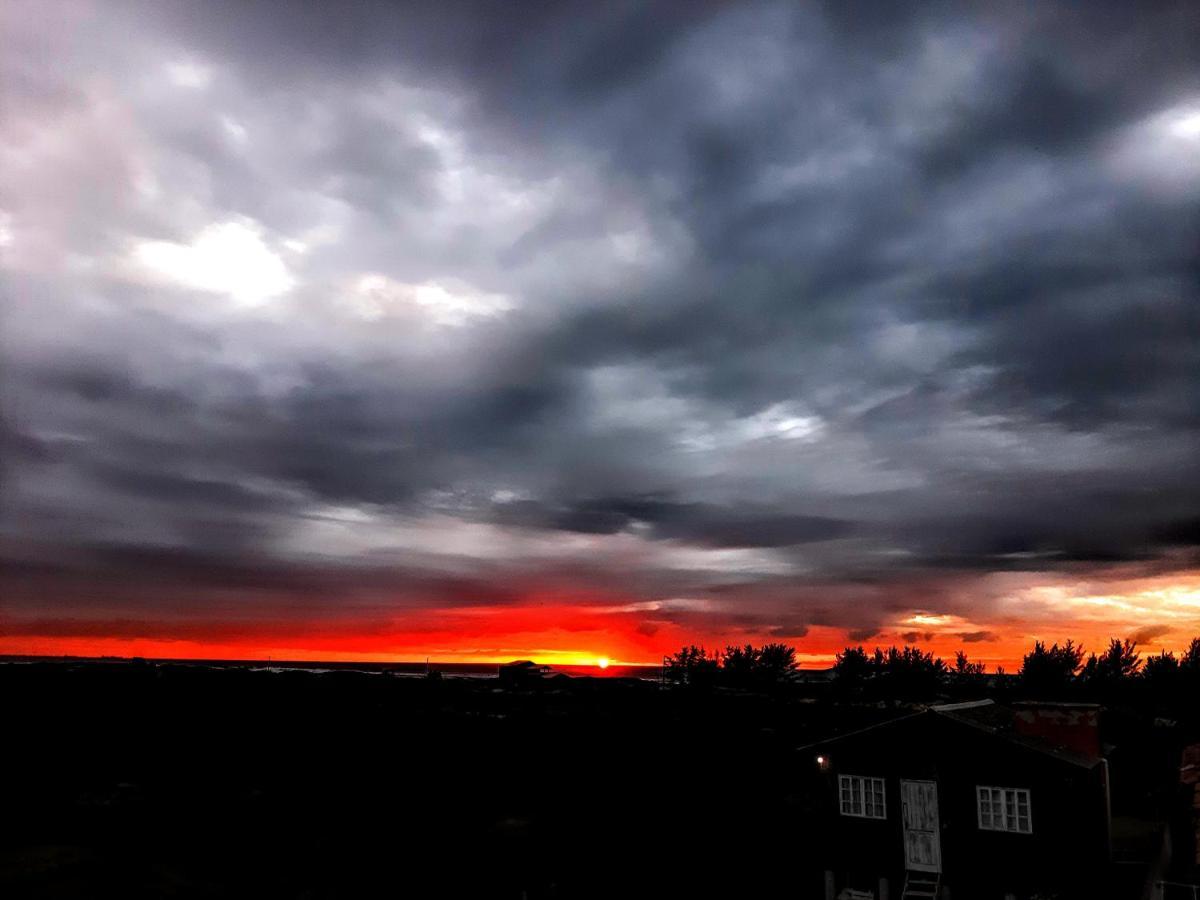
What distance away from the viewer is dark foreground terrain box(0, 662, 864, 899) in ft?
162

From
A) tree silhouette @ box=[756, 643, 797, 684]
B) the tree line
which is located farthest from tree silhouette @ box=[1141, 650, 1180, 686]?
tree silhouette @ box=[756, 643, 797, 684]

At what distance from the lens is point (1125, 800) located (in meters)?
48.3

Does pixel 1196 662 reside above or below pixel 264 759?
above

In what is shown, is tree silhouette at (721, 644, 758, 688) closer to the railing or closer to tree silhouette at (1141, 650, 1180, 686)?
tree silhouette at (1141, 650, 1180, 686)

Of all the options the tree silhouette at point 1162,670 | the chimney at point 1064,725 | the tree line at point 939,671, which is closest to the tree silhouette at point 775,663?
the tree line at point 939,671

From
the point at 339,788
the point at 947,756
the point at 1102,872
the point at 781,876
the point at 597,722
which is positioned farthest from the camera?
the point at 597,722

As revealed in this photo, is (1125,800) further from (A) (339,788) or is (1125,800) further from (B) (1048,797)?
(A) (339,788)

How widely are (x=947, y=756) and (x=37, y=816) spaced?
6017 cm

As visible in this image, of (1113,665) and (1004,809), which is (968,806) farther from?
(1113,665)

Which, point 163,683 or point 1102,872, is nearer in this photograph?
point 1102,872

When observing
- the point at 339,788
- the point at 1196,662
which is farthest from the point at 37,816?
the point at 1196,662

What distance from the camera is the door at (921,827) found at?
37625 millimetres

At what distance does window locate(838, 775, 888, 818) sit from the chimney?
749 centimetres

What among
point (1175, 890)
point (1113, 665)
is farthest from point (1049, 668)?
point (1175, 890)
